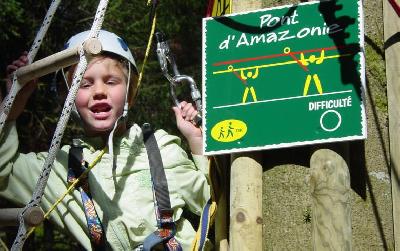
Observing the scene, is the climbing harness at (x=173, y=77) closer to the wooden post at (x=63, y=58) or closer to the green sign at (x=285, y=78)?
the green sign at (x=285, y=78)

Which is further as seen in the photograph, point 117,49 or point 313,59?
point 117,49

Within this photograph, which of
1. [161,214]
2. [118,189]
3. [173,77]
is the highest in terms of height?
[173,77]

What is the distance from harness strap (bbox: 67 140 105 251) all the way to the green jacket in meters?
0.03

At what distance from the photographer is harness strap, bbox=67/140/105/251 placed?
3070mm

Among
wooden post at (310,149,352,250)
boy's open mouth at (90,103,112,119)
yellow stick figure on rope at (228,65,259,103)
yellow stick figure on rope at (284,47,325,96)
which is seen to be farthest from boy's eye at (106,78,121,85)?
wooden post at (310,149,352,250)

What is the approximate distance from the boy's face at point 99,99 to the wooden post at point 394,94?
4.35 ft

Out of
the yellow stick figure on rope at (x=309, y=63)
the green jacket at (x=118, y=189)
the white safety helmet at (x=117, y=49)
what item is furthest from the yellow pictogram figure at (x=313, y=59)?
the white safety helmet at (x=117, y=49)

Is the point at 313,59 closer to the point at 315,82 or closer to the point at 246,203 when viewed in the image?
the point at 315,82

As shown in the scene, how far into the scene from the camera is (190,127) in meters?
3.22

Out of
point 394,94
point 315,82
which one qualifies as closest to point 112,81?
point 315,82

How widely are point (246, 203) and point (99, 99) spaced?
3.65 feet

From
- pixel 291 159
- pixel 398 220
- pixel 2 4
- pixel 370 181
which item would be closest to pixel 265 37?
pixel 291 159

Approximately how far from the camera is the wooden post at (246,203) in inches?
98.0

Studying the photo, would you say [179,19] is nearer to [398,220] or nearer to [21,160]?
[21,160]
